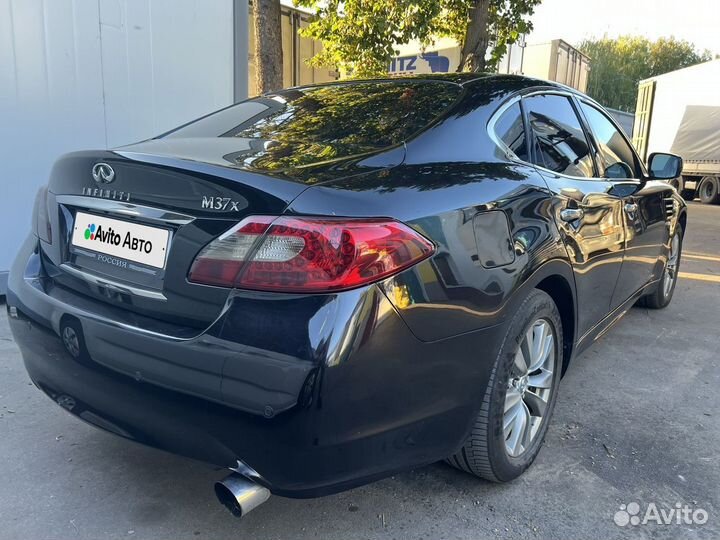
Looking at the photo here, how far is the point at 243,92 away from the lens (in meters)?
5.61

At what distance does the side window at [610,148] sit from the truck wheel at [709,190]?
562 inches

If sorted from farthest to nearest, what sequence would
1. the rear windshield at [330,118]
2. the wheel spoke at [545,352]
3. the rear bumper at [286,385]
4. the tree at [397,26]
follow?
the tree at [397,26]
the wheel spoke at [545,352]
the rear windshield at [330,118]
the rear bumper at [286,385]

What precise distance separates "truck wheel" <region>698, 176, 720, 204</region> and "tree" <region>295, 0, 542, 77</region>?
8.79 meters

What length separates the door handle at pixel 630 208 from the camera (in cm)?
317

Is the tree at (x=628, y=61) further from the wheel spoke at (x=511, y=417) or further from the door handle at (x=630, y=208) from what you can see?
the wheel spoke at (x=511, y=417)

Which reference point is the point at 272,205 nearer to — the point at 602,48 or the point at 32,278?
the point at 32,278

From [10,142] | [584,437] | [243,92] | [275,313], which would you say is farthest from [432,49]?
[275,313]

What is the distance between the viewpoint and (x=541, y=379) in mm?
2416

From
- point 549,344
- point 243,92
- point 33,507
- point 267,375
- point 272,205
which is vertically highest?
point 243,92

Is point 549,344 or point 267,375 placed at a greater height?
point 267,375

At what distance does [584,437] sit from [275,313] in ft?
6.06

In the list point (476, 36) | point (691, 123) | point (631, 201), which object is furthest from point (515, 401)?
point (691, 123)

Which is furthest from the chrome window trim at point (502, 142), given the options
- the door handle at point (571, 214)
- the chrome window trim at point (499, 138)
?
the door handle at point (571, 214)

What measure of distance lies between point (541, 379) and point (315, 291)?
1316 mm
